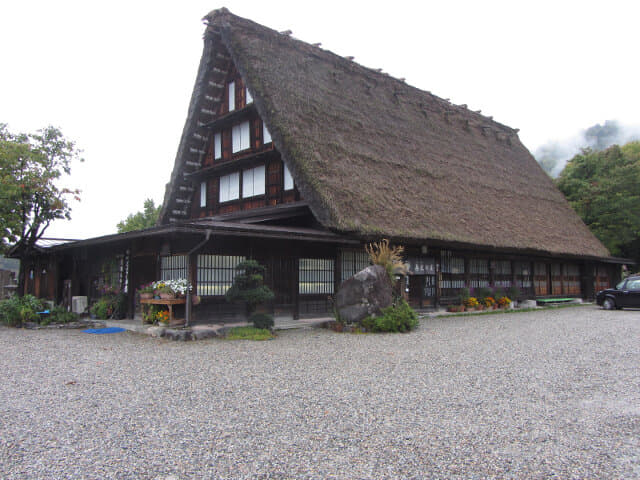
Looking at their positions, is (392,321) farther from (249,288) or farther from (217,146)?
(217,146)

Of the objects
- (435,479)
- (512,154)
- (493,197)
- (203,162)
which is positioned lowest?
(435,479)

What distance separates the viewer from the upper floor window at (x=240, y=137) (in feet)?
50.6

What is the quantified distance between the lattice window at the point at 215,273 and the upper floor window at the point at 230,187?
5345 millimetres

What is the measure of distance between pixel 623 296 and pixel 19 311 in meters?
18.1

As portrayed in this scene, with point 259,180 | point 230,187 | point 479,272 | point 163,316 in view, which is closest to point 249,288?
point 163,316

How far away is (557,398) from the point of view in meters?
4.85

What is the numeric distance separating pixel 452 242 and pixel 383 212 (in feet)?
7.98

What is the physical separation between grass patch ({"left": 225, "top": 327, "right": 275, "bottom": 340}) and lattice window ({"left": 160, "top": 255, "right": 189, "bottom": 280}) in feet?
5.64

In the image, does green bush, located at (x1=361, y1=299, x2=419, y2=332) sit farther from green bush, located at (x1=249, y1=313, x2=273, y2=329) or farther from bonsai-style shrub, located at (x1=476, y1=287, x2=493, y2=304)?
bonsai-style shrub, located at (x1=476, y1=287, x2=493, y2=304)

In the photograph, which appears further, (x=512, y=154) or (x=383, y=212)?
(x=512, y=154)

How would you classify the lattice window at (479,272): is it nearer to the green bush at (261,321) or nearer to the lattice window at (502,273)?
the lattice window at (502,273)

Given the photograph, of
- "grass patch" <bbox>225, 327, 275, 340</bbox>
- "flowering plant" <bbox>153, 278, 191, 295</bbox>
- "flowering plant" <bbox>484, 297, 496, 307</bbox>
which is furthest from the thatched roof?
"flowering plant" <bbox>153, 278, 191, 295</bbox>

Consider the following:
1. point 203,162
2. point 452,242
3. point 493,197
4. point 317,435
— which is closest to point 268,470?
point 317,435

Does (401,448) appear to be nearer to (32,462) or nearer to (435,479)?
(435,479)
